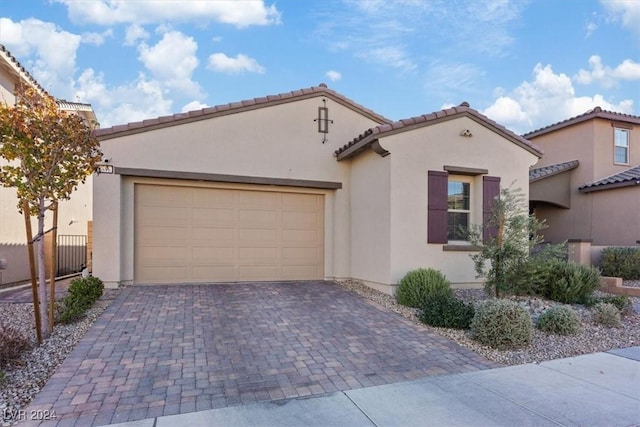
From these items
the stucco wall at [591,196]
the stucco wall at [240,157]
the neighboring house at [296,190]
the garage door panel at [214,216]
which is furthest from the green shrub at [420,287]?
the stucco wall at [591,196]

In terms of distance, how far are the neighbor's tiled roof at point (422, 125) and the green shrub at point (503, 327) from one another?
4.43m

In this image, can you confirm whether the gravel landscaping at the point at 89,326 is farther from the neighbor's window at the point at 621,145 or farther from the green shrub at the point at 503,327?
the neighbor's window at the point at 621,145

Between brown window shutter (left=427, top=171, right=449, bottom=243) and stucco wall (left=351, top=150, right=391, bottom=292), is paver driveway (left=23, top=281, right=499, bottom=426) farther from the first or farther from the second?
brown window shutter (left=427, top=171, right=449, bottom=243)

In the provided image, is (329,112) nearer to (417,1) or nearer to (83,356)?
(417,1)

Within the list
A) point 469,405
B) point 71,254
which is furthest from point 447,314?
point 71,254

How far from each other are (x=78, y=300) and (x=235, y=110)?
18.1 ft

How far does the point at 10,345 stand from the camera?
4578 millimetres

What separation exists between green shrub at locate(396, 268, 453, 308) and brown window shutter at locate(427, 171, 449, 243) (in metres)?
1.15

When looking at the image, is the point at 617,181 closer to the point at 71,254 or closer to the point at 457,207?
the point at 457,207

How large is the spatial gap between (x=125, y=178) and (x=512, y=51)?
11547mm

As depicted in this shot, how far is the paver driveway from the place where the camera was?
3.86 meters

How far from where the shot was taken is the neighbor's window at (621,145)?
1484cm

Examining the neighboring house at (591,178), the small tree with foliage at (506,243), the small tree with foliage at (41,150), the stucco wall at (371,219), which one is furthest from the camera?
the neighboring house at (591,178)

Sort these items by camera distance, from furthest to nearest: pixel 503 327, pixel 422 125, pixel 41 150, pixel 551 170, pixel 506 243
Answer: pixel 551 170 < pixel 422 125 < pixel 506 243 < pixel 503 327 < pixel 41 150
